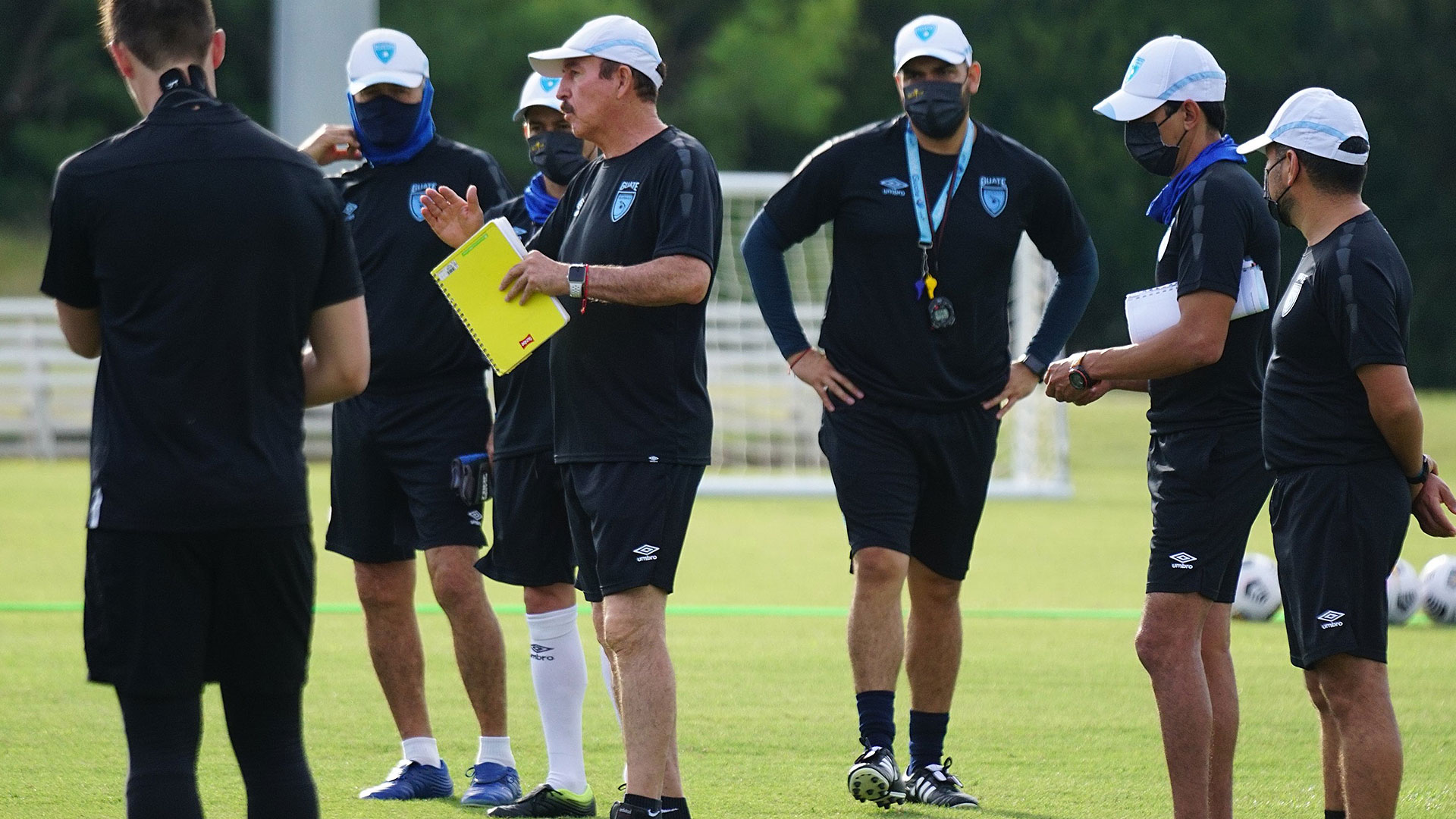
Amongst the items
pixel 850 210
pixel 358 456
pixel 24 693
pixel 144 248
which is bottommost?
pixel 24 693

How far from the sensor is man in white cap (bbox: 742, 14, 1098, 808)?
5.95 m

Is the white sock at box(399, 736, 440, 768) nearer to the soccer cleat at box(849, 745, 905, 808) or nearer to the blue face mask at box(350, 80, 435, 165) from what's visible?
the soccer cleat at box(849, 745, 905, 808)

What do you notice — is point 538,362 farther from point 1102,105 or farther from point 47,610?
point 47,610

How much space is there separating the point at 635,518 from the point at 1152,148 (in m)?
1.77

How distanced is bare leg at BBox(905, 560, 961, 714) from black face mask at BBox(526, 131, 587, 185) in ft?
5.63

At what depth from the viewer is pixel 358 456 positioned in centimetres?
605

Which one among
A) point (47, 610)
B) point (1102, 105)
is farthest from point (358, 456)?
point (47, 610)

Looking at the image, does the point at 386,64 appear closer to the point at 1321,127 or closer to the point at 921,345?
the point at 921,345

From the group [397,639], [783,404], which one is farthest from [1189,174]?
[783,404]

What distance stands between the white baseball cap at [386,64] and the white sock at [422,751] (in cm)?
212

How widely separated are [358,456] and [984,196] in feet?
7.25

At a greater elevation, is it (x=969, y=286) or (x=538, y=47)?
(x=538, y=47)

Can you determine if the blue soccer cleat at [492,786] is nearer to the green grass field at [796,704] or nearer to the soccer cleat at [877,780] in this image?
the green grass field at [796,704]

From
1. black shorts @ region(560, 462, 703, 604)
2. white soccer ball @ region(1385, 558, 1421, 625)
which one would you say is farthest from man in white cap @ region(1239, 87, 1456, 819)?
white soccer ball @ region(1385, 558, 1421, 625)
